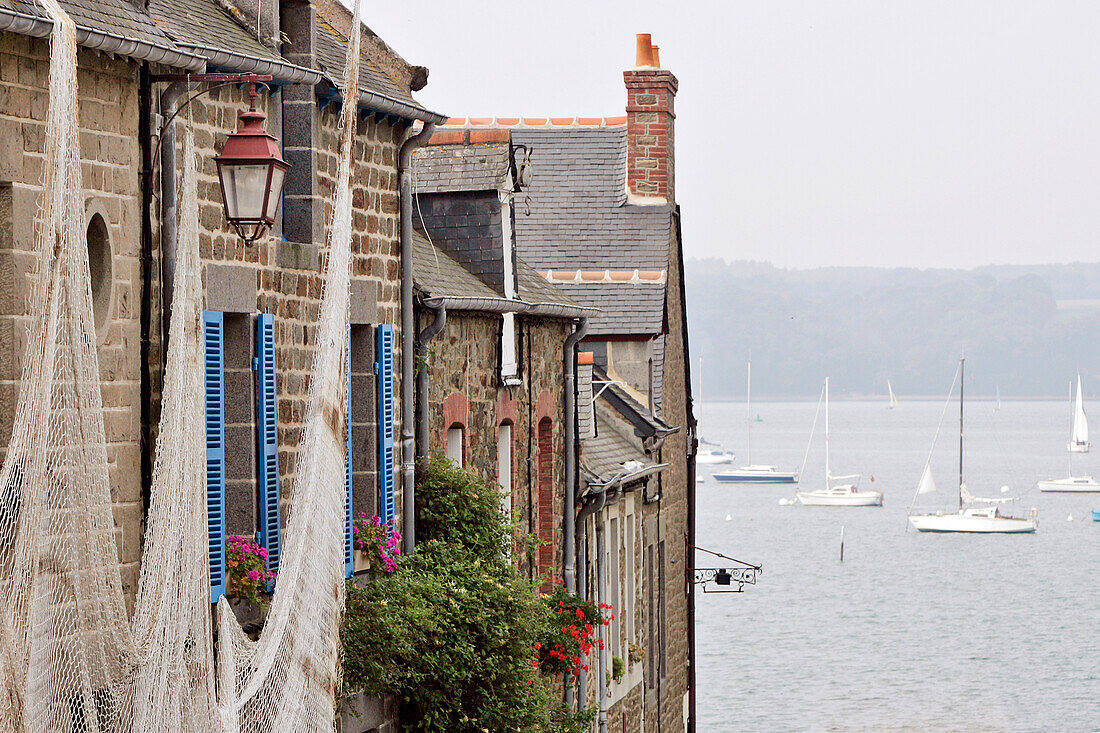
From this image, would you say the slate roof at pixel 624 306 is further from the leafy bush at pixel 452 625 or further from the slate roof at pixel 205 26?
the slate roof at pixel 205 26

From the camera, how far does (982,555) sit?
110 m

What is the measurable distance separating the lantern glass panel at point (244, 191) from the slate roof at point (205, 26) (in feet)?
2.51

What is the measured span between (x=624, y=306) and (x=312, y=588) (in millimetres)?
16866

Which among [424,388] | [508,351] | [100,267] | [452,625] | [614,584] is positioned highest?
[100,267]

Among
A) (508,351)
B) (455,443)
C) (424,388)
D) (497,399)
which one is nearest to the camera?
(424,388)

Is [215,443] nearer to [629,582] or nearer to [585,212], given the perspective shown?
[629,582]

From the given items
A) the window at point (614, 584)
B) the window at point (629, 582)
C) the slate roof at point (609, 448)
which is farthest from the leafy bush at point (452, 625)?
the window at point (629, 582)

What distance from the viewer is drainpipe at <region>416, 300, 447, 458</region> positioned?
1402 centimetres

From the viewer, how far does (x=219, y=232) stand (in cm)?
1022

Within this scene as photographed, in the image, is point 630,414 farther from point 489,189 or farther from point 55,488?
point 55,488

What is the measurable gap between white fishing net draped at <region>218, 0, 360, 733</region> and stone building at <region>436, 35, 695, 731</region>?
12082 millimetres

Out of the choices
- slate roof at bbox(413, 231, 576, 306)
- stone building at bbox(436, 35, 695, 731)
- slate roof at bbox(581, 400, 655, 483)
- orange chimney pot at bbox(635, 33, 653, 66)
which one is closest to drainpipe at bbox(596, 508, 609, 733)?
stone building at bbox(436, 35, 695, 731)

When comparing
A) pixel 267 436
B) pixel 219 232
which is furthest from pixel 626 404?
pixel 219 232

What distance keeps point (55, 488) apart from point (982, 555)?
107 meters
